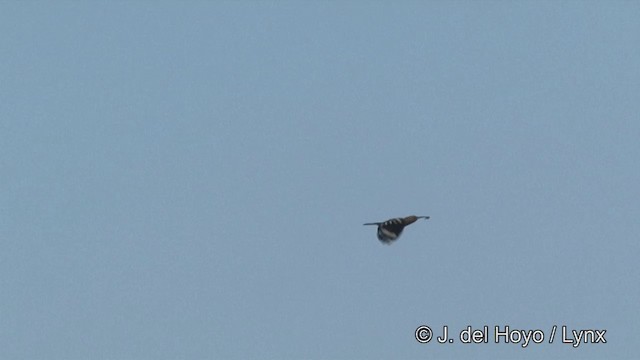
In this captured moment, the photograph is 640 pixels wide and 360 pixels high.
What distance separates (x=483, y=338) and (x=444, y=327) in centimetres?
739

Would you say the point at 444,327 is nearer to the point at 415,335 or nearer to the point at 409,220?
the point at 415,335

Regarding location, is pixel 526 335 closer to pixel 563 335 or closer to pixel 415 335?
pixel 563 335

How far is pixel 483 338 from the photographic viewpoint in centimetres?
15538

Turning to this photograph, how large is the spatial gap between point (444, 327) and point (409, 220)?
2768 centimetres

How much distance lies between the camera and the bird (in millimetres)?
139000

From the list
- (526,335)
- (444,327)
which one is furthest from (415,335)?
(526,335)

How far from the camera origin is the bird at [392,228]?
13900cm

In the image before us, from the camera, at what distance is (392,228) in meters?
140

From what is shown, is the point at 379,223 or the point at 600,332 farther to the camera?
the point at 600,332

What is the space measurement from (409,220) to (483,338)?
26.1 m

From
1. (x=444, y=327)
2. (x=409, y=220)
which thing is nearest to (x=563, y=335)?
(x=444, y=327)

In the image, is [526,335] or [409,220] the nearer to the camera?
[409,220]

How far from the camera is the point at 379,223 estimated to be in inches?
5527

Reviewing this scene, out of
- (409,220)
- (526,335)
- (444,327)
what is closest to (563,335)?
(526,335)
